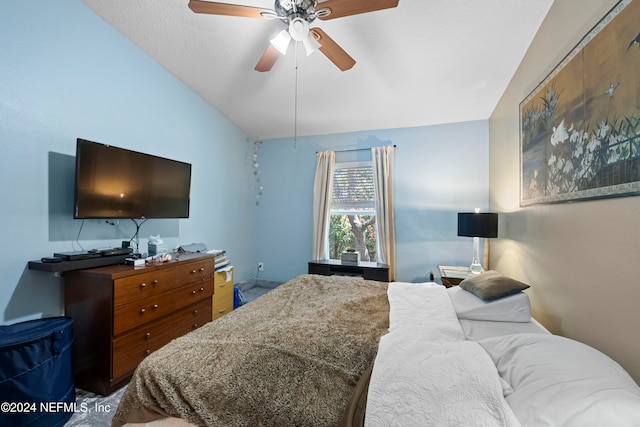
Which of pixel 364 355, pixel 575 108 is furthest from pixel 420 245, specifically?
pixel 364 355

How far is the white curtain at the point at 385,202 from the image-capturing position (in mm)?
3469

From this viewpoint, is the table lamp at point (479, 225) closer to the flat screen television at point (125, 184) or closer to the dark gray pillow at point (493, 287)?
the dark gray pillow at point (493, 287)

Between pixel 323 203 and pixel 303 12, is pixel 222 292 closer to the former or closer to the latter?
pixel 323 203

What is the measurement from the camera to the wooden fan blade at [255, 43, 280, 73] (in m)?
1.85

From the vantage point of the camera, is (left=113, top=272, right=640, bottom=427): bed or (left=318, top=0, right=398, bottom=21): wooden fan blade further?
(left=318, top=0, right=398, bottom=21): wooden fan blade

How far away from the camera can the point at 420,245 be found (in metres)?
3.45

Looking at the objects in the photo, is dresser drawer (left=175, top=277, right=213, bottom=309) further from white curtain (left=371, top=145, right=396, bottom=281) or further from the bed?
white curtain (left=371, top=145, right=396, bottom=281)

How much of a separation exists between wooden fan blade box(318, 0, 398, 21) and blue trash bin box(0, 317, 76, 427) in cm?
246

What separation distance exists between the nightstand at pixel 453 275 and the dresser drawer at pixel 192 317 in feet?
8.40

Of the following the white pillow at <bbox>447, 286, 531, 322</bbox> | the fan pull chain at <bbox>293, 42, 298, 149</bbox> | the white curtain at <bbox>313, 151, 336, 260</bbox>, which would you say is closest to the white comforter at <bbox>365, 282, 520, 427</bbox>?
the white pillow at <bbox>447, 286, 531, 322</bbox>

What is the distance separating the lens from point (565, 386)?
750 millimetres

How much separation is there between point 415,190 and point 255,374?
3149mm

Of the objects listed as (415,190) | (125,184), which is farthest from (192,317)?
(415,190)

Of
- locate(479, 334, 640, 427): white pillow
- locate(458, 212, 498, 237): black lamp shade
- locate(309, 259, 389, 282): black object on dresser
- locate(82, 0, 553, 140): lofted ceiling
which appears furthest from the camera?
locate(309, 259, 389, 282): black object on dresser
